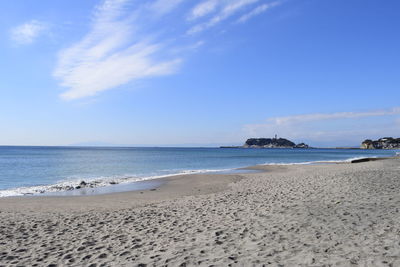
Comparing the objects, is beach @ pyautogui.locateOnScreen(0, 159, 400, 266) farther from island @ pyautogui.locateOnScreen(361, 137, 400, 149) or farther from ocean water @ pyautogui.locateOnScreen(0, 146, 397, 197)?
island @ pyautogui.locateOnScreen(361, 137, 400, 149)

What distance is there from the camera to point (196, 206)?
11312mm

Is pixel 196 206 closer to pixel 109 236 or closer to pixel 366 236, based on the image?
pixel 109 236

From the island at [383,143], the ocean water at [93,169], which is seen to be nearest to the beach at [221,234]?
the ocean water at [93,169]

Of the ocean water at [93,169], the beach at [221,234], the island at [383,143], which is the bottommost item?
the ocean water at [93,169]

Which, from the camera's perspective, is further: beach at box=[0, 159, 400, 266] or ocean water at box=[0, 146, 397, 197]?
ocean water at box=[0, 146, 397, 197]

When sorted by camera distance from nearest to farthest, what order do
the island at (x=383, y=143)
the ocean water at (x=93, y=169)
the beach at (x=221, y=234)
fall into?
the beach at (x=221, y=234)
the ocean water at (x=93, y=169)
the island at (x=383, y=143)

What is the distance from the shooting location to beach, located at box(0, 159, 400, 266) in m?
5.71

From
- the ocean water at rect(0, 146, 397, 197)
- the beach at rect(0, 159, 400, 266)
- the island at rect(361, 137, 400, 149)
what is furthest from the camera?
the island at rect(361, 137, 400, 149)

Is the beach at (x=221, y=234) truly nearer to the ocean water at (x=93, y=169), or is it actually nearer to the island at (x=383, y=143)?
the ocean water at (x=93, y=169)

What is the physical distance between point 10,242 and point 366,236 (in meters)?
8.39

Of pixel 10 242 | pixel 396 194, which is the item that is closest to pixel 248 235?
pixel 10 242

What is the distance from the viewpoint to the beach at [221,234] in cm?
571

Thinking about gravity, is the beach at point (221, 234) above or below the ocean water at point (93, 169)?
above

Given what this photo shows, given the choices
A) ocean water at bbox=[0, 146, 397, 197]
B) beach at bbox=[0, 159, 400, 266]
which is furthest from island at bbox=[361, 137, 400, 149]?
beach at bbox=[0, 159, 400, 266]
